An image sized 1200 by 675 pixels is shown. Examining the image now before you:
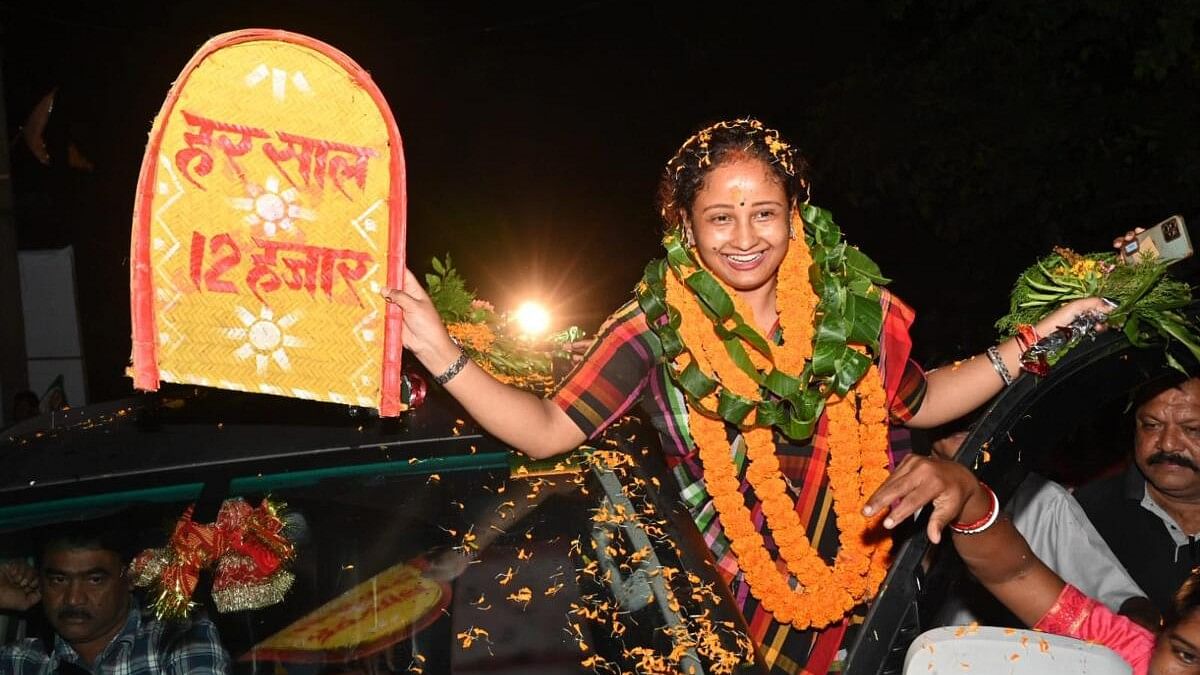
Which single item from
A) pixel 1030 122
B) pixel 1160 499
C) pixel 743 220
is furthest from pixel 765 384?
pixel 1030 122

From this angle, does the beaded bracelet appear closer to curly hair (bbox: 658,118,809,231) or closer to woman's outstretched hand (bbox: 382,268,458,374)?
woman's outstretched hand (bbox: 382,268,458,374)

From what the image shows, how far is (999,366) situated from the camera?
294cm

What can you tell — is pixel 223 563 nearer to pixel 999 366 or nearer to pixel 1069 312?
pixel 999 366

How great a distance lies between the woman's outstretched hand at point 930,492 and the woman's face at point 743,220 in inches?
35.4

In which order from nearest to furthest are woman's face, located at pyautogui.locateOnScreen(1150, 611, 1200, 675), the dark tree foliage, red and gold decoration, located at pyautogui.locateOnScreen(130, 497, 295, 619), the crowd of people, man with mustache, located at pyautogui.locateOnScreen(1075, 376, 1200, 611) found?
woman's face, located at pyautogui.locateOnScreen(1150, 611, 1200, 675) → red and gold decoration, located at pyautogui.locateOnScreen(130, 497, 295, 619) → the crowd of people → man with mustache, located at pyautogui.locateOnScreen(1075, 376, 1200, 611) → the dark tree foliage

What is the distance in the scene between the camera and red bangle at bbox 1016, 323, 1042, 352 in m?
2.86

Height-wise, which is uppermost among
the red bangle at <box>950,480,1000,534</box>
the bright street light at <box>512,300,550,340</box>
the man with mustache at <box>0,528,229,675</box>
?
the bright street light at <box>512,300,550,340</box>

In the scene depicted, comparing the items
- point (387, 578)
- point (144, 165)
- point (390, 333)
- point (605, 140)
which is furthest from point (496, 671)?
point (605, 140)

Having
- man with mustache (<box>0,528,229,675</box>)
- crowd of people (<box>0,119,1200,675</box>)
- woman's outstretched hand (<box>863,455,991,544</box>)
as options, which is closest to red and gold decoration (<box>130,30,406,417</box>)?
crowd of people (<box>0,119,1200,675</box>)

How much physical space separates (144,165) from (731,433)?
160 centimetres

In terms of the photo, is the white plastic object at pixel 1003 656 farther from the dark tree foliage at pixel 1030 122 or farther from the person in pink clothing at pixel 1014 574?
the dark tree foliage at pixel 1030 122

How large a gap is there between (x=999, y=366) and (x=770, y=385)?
59cm

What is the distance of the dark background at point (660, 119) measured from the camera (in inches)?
324

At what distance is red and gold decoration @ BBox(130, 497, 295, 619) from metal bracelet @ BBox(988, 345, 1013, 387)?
5.90 feet
